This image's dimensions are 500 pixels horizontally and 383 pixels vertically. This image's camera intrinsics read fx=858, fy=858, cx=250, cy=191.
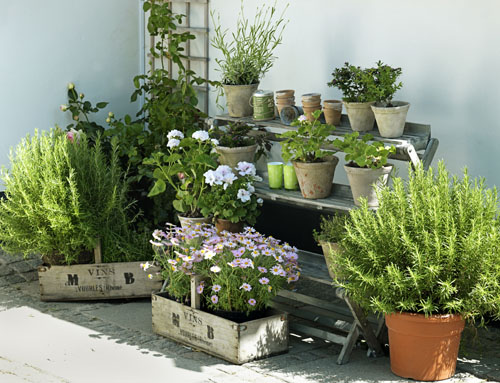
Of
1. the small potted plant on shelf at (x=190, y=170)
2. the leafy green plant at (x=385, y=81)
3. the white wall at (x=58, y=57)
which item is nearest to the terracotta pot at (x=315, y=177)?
the leafy green plant at (x=385, y=81)

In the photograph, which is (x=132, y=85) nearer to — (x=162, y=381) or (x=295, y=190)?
(x=295, y=190)

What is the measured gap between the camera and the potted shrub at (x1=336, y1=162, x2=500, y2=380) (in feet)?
12.5

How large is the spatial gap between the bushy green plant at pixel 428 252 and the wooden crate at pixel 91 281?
168cm

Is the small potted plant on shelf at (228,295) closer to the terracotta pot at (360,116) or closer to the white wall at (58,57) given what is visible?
the terracotta pot at (360,116)

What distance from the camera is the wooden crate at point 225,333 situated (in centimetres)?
427

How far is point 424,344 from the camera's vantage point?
3.97 m

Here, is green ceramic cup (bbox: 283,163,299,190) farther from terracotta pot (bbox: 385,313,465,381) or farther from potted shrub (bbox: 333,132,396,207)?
terracotta pot (bbox: 385,313,465,381)

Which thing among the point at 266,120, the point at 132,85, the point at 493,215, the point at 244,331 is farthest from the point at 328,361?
the point at 132,85

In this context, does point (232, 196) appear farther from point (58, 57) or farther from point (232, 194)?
point (58, 57)

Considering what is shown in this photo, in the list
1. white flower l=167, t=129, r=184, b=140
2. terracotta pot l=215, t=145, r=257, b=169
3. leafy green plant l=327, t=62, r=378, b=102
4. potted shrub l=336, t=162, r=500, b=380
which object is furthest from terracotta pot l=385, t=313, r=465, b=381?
white flower l=167, t=129, r=184, b=140

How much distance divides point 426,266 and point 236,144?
Result: 5.28 ft

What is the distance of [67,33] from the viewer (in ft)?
21.2

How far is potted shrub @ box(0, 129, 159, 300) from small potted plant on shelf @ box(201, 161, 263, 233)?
71 centimetres

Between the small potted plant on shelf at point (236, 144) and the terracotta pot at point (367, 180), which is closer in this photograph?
the terracotta pot at point (367, 180)
